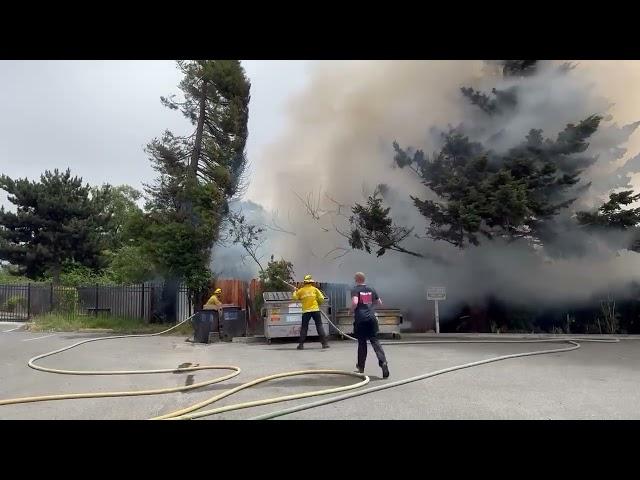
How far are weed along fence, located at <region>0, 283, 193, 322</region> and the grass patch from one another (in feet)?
2.39

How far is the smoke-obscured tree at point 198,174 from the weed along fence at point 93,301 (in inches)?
63.5

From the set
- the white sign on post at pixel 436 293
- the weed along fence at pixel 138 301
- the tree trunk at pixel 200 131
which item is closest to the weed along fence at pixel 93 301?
the weed along fence at pixel 138 301

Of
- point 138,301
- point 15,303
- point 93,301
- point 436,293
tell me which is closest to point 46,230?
point 15,303

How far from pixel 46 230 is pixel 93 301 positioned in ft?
37.2

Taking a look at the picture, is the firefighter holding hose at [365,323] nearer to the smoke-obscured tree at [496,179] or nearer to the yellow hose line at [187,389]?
the yellow hose line at [187,389]

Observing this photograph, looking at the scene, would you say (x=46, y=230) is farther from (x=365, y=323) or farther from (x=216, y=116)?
(x=365, y=323)

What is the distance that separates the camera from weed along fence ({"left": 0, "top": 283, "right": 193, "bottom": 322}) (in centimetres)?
1770

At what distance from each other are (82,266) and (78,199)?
159 inches

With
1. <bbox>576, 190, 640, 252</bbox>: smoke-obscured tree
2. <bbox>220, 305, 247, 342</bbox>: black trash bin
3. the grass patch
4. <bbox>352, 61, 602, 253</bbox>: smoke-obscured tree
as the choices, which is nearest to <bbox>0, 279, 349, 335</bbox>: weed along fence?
<bbox>220, 305, 247, 342</bbox>: black trash bin

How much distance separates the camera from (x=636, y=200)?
518 inches

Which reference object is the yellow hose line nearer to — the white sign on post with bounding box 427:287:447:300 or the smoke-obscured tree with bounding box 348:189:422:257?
the white sign on post with bounding box 427:287:447:300

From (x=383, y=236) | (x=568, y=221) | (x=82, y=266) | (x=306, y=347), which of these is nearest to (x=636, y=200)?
(x=568, y=221)

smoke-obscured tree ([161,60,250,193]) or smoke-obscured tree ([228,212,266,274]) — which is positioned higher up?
smoke-obscured tree ([161,60,250,193])
